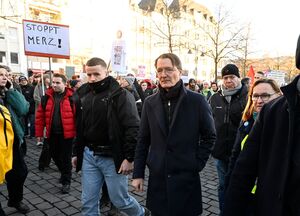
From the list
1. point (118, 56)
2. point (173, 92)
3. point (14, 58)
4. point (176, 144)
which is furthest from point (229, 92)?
point (14, 58)

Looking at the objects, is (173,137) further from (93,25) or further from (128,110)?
(93,25)

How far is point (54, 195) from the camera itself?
16.1ft

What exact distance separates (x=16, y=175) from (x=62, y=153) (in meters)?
1.28

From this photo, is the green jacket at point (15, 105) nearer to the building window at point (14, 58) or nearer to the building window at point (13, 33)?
the building window at point (14, 58)

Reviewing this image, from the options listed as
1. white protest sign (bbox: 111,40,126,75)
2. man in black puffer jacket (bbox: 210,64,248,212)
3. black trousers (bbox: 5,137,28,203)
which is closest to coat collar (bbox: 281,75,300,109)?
man in black puffer jacket (bbox: 210,64,248,212)

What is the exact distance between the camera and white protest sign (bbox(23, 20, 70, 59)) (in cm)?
614

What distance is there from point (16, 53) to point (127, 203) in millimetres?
32361

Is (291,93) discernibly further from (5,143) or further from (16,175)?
(16,175)

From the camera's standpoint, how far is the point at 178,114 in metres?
2.70

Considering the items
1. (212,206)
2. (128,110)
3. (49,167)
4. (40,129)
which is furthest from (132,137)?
(49,167)

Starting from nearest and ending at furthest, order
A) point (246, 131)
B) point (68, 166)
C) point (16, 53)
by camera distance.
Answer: point (246, 131) → point (68, 166) → point (16, 53)

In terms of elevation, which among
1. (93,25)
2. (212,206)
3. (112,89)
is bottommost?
(212,206)

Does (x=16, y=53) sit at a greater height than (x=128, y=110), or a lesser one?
greater

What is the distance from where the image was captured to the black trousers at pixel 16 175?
3960 millimetres
